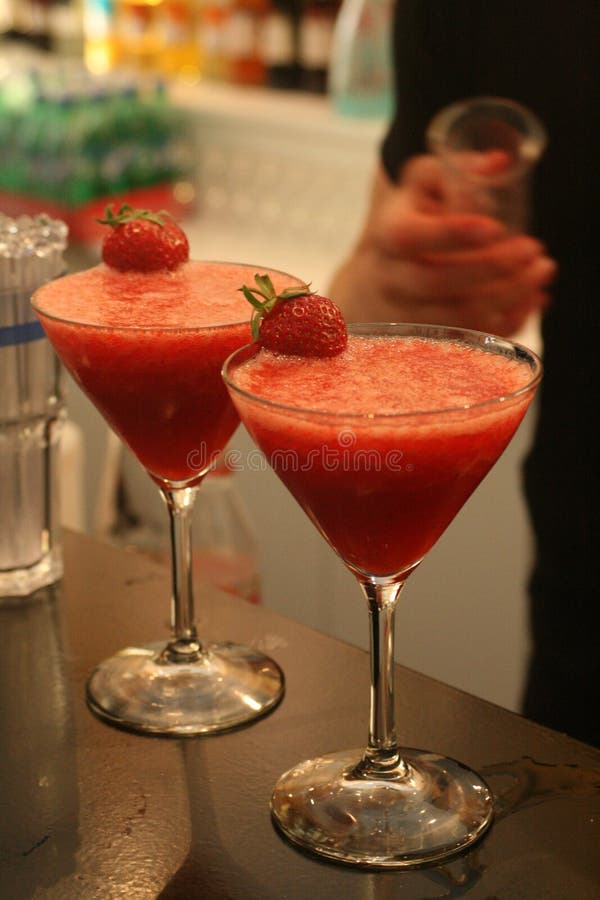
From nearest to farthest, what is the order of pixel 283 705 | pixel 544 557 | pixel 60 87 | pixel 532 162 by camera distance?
1. pixel 283 705
2. pixel 544 557
3. pixel 532 162
4. pixel 60 87

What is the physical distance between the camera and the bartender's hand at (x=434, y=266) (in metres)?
1.76

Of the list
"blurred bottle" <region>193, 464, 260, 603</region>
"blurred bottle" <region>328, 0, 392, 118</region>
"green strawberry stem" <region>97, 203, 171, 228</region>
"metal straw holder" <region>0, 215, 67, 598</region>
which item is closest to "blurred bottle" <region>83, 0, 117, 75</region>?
"blurred bottle" <region>328, 0, 392, 118</region>

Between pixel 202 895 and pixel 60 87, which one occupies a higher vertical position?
pixel 60 87

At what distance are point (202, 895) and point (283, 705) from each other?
24cm

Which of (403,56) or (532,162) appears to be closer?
(532,162)

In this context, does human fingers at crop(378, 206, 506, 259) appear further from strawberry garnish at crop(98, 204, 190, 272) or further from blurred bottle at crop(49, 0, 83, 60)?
blurred bottle at crop(49, 0, 83, 60)

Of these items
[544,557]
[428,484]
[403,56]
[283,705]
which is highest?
[403,56]

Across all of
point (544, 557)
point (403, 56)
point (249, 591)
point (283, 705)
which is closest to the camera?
point (283, 705)

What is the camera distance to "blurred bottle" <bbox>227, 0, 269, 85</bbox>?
3.21 m

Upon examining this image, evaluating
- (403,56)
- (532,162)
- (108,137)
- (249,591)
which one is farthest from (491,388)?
(108,137)

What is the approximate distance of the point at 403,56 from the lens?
1.96 m

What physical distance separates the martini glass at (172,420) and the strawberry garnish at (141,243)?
1 cm

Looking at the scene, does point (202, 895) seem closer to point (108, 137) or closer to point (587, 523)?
point (587, 523)

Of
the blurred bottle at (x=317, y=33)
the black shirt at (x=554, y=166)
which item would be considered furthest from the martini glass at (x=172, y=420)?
the blurred bottle at (x=317, y=33)
